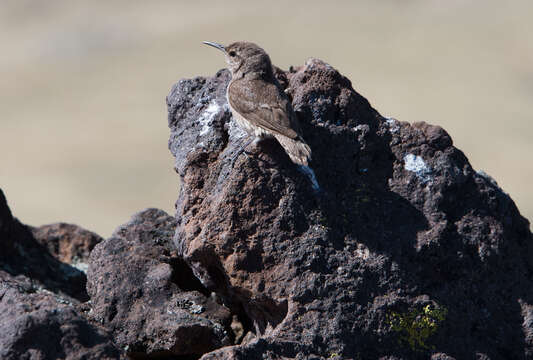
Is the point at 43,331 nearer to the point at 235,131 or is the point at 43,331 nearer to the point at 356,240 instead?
the point at 356,240

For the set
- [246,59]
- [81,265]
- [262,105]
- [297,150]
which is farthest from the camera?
[81,265]

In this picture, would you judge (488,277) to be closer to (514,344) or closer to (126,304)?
(514,344)

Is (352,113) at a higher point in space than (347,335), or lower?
higher

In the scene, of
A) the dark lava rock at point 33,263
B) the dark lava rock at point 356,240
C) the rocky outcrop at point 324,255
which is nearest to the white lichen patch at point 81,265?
the dark lava rock at point 33,263

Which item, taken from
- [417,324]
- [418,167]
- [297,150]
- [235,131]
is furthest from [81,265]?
[417,324]

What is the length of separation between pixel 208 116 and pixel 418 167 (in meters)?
1.70

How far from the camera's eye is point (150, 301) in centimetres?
494

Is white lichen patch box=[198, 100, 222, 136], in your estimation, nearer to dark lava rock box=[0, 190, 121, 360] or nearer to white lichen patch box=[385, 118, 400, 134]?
white lichen patch box=[385, 118, 400, 134]

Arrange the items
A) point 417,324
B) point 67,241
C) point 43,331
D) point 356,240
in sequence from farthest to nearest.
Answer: point 67,241 → point 356,240 → point 417,324 → point 43,331

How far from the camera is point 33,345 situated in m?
3.74

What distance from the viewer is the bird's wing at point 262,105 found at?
17.0 ft

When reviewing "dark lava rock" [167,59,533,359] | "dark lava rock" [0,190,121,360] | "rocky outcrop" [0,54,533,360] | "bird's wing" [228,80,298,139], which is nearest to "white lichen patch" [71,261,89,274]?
"rocky outcrop" [0,54,533,360]

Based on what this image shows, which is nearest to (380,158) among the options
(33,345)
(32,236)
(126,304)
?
(126,304)

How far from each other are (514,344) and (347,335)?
1.23 metres
